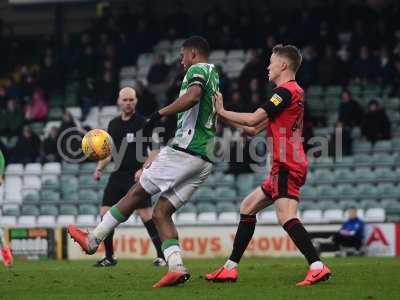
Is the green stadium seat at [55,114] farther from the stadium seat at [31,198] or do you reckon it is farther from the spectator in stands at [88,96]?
the stadium seat at [31,198]

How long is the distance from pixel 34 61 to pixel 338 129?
12.4 metres

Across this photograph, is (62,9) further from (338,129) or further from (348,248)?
(348,248)

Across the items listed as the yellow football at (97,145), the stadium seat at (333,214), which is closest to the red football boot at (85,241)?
the yellow football at (97,145)

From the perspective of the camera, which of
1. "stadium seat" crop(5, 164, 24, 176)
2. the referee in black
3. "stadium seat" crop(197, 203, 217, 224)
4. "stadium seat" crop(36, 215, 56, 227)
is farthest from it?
"stadium seat" crop(5, 164, 24, 176)

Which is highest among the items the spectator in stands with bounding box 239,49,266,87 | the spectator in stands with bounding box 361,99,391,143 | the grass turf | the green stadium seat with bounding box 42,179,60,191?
the spectator in stands with bounding box 239,49,266,87

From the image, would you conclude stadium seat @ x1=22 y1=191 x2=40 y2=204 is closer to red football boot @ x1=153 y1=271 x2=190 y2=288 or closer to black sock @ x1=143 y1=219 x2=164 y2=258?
black sock @ x1=143 y1=219 x2=164 y2=258

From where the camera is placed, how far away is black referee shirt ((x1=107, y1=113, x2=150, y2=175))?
1477 centimetres

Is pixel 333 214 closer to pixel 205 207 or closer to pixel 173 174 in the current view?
pixel 205 207

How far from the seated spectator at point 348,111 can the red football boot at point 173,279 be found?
1349cm

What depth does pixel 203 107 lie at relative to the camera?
10445 millimetres

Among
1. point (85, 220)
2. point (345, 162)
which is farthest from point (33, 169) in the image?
point (345, 162)

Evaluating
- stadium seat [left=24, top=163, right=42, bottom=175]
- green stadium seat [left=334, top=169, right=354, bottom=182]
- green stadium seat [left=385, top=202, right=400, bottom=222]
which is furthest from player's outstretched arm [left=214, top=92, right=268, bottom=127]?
stadium seat [left=24, top=163, right=42, bottom=175]

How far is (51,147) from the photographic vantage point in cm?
2591

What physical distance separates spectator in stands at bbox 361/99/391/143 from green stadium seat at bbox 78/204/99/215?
21.3 feet
